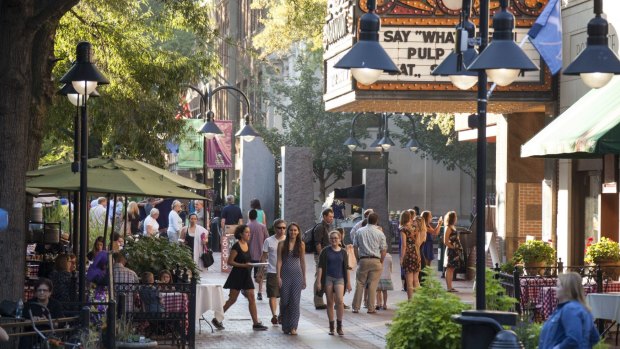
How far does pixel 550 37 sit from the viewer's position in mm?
21906

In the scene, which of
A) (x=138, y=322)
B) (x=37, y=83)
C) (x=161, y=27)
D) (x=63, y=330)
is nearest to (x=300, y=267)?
(x=138, y=322)

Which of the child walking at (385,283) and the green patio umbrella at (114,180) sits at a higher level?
the green patio umbrella at (114,180)

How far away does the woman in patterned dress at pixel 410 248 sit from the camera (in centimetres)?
2394

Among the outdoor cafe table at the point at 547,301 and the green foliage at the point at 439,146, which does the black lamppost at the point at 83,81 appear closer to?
the outdoor cafe table at the point at 547,301

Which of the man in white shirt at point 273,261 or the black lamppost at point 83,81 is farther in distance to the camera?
the man in white shirt at point 273,261

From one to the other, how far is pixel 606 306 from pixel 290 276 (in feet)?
17.6

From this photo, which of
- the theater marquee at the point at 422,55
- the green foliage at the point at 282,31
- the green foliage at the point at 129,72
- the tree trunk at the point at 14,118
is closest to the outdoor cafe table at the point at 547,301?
the tree trunk at the point at 14,118

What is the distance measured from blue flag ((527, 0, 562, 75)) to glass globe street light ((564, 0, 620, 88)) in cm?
767

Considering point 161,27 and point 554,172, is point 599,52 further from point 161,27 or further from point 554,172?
point 161,27

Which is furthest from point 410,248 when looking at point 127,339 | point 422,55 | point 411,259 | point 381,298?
point 127,339

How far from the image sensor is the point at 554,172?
85.6ft

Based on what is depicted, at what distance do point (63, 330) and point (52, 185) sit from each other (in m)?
7.01

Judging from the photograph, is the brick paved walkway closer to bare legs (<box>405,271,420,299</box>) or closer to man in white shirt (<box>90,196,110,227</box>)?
bare legs (<box>405,271,420,299</box>)

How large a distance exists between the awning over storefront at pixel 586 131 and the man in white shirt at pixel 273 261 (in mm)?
4113
